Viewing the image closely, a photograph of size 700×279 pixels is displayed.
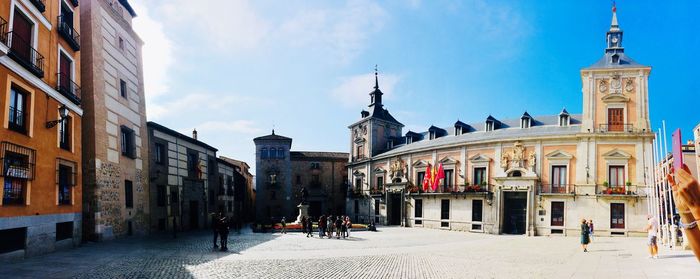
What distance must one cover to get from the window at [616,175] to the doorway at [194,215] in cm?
2952

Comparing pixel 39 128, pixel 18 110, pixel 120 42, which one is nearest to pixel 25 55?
pixel 18 110

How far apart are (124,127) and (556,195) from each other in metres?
28.0

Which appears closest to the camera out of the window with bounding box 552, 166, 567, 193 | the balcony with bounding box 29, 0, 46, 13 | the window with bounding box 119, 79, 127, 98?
the balcony with bounding box 29, 0, 46, 13

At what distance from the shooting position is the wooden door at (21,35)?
12.8 m

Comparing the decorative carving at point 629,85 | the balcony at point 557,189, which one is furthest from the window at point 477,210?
the decorative carving at point 629,85

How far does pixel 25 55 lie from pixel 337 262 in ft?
40.4

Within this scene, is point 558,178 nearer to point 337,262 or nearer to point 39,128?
point 337,262

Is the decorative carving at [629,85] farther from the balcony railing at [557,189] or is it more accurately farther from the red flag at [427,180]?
the red flag at [427,180]

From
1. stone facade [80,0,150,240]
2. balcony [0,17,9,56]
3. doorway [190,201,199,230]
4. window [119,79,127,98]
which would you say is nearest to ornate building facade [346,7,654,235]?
doorway [190,201,199,230]

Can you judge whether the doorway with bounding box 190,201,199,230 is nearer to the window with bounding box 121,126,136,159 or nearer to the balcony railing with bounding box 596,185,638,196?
the window with bounding box 121,126,136,159

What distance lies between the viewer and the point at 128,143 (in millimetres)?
22562

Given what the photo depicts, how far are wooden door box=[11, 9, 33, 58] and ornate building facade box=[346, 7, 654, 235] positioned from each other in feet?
96.3

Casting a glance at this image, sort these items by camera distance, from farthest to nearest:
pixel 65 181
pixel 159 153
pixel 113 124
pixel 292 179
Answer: pixel 292 179
pixel 159 153
pixel 113 124
pixel 65 181

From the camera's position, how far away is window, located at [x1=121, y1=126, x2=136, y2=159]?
72.8ft
